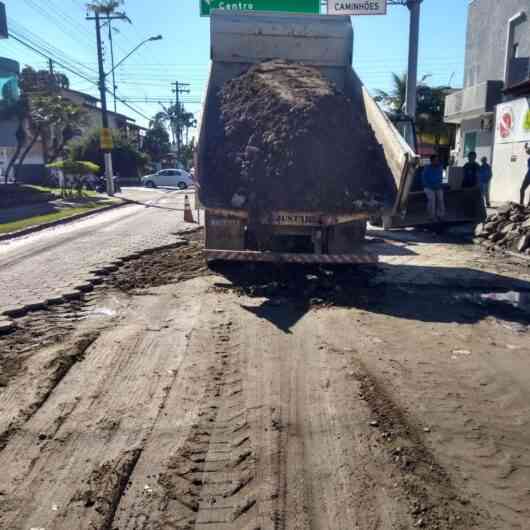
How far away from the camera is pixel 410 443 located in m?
3.13

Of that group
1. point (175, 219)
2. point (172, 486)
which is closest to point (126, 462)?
point (172, 486)

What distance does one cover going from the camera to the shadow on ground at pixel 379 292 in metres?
5.89

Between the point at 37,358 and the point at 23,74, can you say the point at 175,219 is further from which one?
the point at 23,74

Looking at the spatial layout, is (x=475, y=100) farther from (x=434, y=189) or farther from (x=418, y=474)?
(x=418, y=474)

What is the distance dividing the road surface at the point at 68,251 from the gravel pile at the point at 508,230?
255 inches

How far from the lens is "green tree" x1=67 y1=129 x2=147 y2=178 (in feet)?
133

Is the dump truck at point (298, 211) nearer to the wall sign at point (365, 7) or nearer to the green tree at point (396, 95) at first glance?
the wall sign at point (365, 7)

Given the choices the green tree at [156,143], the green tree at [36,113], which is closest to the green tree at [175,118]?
the green tree at [156,143]

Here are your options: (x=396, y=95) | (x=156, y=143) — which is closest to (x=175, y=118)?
(x=156, y=143)

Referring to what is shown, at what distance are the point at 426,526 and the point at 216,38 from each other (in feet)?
29.2

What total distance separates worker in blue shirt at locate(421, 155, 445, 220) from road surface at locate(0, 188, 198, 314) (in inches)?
233

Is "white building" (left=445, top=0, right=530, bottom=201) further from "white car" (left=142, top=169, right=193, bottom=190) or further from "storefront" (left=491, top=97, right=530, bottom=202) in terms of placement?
"white car" (left=142, top=169, right=193, bottom=190)

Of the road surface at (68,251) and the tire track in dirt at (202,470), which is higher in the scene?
the road surface at (68,251)

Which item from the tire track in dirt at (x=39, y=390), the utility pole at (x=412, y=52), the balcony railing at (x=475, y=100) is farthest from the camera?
the balcony railing at (x=475, y=100)
